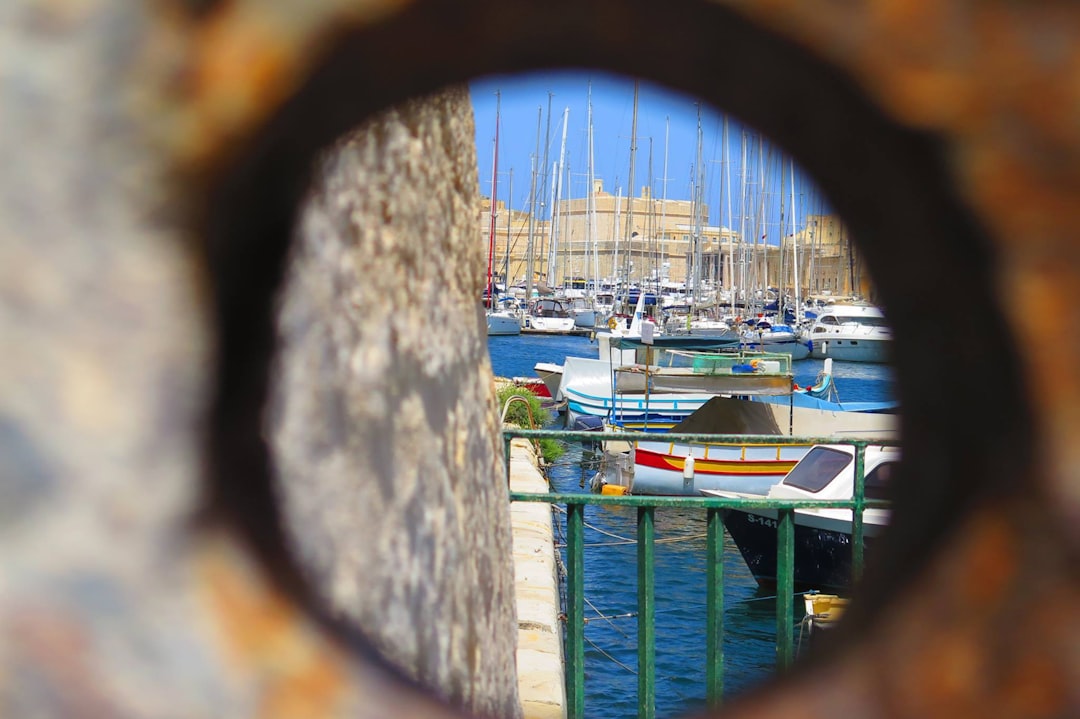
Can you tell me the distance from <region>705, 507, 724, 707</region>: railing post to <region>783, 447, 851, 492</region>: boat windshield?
698cm

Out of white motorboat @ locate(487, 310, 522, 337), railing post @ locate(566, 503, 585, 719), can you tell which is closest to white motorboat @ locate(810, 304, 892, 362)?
white motorboat @ locate(487, 310, 522, 337)

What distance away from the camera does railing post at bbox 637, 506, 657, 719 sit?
4043mm

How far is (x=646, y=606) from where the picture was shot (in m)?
4.23

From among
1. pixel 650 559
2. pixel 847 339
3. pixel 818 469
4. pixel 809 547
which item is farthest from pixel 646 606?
pixel 847 339

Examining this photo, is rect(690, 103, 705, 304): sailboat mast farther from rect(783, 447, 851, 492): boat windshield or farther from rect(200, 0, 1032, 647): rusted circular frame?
rect(200, 0, 1032, 647): rusted circular frame

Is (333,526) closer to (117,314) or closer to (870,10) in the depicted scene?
(117,314)

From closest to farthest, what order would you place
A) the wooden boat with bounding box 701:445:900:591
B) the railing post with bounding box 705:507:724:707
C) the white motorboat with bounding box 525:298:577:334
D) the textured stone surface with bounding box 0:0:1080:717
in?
1. the textured stone surface with bounding box 0:0:1080:717
2. the railing post with bounding box 705:507:724:707
3. the wooden boat with bounding box 701:445:900:591
4. the white motorboat with bounding box 525:298:577:334

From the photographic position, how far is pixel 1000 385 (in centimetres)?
59

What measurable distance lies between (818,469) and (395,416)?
1074cm

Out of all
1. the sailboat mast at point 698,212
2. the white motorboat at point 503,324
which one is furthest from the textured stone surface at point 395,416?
the white motorboat at point 503,324

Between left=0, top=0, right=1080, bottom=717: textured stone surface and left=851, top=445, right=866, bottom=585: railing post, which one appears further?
left=851, top=445, right=866, bottom=585: railing post

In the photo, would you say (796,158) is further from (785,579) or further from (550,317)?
(550,317)

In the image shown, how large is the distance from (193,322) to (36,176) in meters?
0.13

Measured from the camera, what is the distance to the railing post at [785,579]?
445 centimetres
